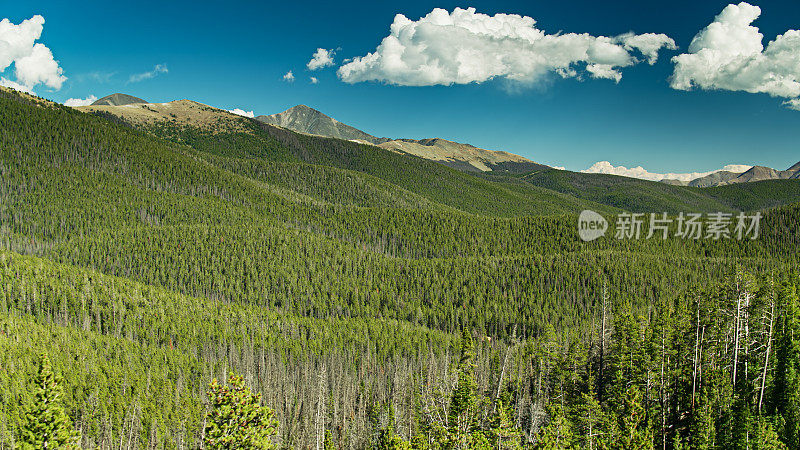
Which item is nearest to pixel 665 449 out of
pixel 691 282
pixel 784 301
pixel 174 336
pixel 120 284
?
pixel 784 301

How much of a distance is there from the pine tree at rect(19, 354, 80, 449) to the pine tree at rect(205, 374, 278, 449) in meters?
15.7

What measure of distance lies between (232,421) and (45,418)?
1801 cm

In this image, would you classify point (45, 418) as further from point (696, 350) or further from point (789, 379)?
point (789, 379)

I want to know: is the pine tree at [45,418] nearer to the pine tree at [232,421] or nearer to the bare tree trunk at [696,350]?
the pine tree at [232,421]

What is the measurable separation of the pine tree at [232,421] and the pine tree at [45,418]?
15733 millimetres

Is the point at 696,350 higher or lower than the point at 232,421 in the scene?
higher

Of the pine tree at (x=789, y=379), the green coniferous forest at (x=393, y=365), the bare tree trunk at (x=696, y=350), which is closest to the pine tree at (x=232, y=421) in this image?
the green coniferous forest at (x=393, y=365)

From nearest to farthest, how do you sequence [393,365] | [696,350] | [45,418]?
[45,418] → [696,350] → [393,365]

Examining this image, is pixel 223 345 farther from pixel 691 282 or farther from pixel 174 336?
pixel 691 282

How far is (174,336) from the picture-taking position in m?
143

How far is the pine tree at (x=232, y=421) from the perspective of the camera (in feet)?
79.4

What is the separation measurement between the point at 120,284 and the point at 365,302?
101 metres

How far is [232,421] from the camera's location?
963 inches

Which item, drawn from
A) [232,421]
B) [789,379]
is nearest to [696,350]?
[789,379]
